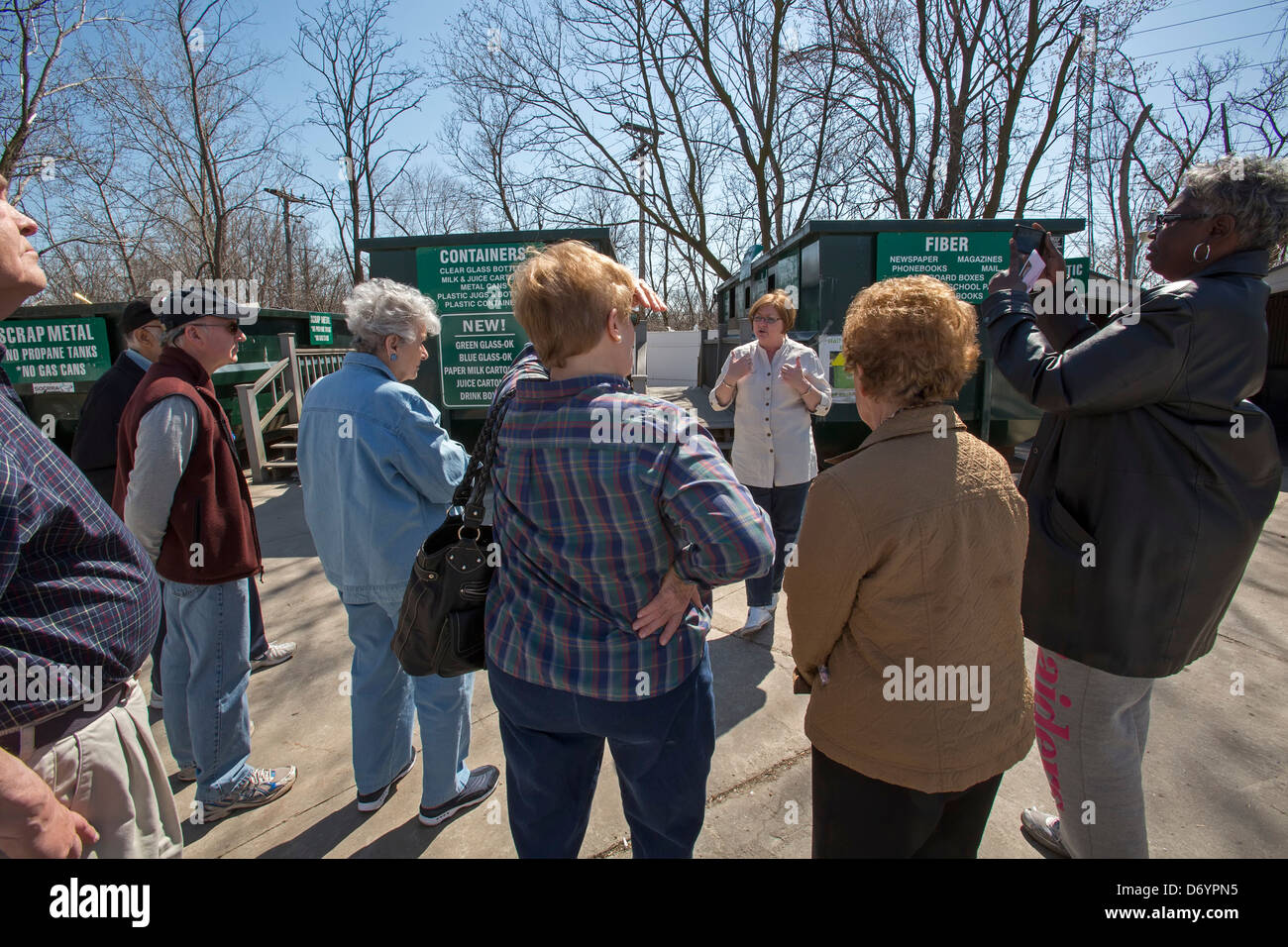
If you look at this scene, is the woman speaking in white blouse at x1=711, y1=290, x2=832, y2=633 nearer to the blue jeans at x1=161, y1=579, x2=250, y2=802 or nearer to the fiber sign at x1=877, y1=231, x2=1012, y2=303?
the blue jeans at x1=161, y1=579, x2=250, y2=802

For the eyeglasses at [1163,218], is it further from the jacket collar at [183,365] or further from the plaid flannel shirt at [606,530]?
Result: the jacket collar at [183,365]

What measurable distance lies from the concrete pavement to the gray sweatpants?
1.24ft

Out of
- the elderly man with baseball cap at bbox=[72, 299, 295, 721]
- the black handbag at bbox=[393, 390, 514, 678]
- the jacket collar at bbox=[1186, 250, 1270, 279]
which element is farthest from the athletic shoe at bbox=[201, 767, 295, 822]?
the jacket collar at bbox=[1186, 250, 1270, 279]

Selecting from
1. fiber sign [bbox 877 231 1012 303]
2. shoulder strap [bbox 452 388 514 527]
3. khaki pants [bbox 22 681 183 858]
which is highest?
fiber sign [bbox 877 231 1012 303]

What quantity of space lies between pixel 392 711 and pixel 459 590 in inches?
46.7

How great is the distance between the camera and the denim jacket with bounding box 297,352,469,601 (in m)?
2.20

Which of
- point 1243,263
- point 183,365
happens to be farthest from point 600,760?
point 183,365

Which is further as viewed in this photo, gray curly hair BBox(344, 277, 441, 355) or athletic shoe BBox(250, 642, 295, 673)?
athletic shoe BBox(250, 642, 295, 673)

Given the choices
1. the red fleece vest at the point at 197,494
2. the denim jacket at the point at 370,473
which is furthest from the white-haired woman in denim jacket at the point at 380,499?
the red fleece vest at the point at 197,494

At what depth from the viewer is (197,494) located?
2449mm

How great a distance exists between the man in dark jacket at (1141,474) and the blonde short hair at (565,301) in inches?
48.5

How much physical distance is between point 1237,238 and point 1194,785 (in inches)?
84.0

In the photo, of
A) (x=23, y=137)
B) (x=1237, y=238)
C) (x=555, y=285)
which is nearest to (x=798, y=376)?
(x=1237, y=238)
